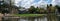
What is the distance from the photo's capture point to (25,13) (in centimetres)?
89

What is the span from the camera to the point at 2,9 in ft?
2.94

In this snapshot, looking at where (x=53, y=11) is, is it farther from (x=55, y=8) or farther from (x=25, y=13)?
(x=25, y=13)

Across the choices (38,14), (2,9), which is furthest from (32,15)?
(2,9)

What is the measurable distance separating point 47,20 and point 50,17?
41mm

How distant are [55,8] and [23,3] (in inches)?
12.1

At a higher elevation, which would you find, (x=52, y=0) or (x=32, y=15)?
(x=52, y=0)

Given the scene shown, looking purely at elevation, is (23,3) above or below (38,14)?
above

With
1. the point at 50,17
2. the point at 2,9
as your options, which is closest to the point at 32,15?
the point at 50,17

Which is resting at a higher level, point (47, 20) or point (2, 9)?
point (2, 9)

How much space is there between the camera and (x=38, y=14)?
89cm

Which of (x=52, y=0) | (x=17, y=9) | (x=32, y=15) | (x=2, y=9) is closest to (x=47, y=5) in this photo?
(x=52, y=0)

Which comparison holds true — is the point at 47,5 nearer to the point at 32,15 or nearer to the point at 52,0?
the point at 52,0

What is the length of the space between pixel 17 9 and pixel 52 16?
0.34 m

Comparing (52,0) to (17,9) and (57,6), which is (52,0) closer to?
(57,6)
